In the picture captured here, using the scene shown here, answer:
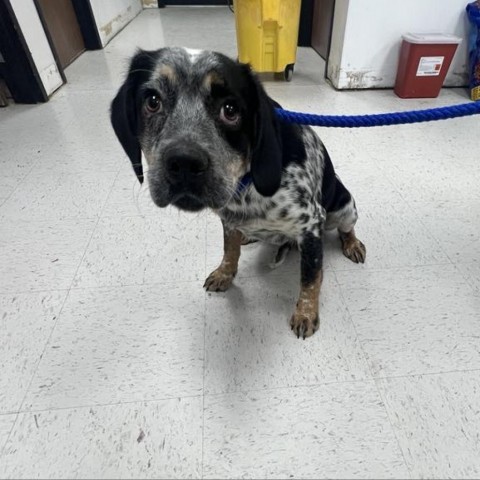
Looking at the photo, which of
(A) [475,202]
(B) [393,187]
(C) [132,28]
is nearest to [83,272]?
(B) [393,187]

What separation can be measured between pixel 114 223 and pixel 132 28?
5274 millimetres

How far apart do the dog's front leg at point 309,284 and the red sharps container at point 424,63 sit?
232 centimetres

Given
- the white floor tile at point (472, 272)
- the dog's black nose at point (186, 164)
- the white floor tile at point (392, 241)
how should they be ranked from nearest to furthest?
the dog's black nose at point (186, 164) < the white floor tile at point (472, 272) < the white floor tile at point (392, 241)

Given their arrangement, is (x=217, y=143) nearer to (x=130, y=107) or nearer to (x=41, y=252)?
(x=130, y=107)

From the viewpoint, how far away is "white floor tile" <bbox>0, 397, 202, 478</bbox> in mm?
930

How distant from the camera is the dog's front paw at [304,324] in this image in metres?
1.24

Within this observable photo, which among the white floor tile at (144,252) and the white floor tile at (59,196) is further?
the white floor tile at (59,196)

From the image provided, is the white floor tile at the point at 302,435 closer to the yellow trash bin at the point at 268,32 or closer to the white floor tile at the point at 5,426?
the white floor tile at the point at 5,426

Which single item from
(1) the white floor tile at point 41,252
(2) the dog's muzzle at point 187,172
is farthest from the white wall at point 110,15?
(2) the dog's muzzle at point 187,172

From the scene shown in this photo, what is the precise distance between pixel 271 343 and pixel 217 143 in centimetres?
72

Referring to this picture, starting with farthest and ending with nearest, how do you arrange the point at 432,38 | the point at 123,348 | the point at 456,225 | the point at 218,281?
the point at 432,38 → the point at 456,225 → the point at 218,281 → the point at 123,348

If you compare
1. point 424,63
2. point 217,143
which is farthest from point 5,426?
point 424,63

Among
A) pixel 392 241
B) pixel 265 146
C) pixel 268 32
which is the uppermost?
pixel 265 146

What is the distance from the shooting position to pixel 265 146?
95 cm
